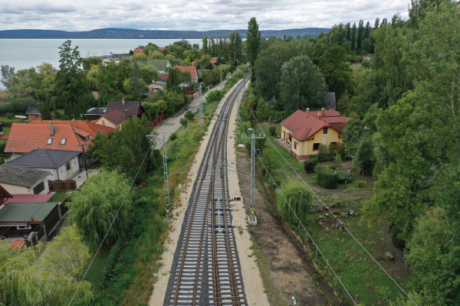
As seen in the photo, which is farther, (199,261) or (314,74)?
(314,74)

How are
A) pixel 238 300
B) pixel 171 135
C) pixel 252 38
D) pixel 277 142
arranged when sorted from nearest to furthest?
pixel 238 300
pixel 277 142
pixel 171 135
pixel 252 38

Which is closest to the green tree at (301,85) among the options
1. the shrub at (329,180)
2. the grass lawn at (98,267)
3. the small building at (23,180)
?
the shrub at (329,180)

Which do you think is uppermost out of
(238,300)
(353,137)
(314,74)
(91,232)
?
(314,74)

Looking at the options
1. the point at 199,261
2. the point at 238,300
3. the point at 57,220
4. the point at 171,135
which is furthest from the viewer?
the point at 171,135

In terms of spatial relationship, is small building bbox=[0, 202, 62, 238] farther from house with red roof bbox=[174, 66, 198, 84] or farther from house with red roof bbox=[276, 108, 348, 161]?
house with red roof bbox=[174, 66, 198, 84]

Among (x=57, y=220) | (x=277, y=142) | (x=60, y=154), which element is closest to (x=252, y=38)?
(x=277, y=142)

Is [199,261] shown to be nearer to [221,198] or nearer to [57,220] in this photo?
[221,198]

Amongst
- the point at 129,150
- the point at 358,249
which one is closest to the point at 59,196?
the point at 129,150
